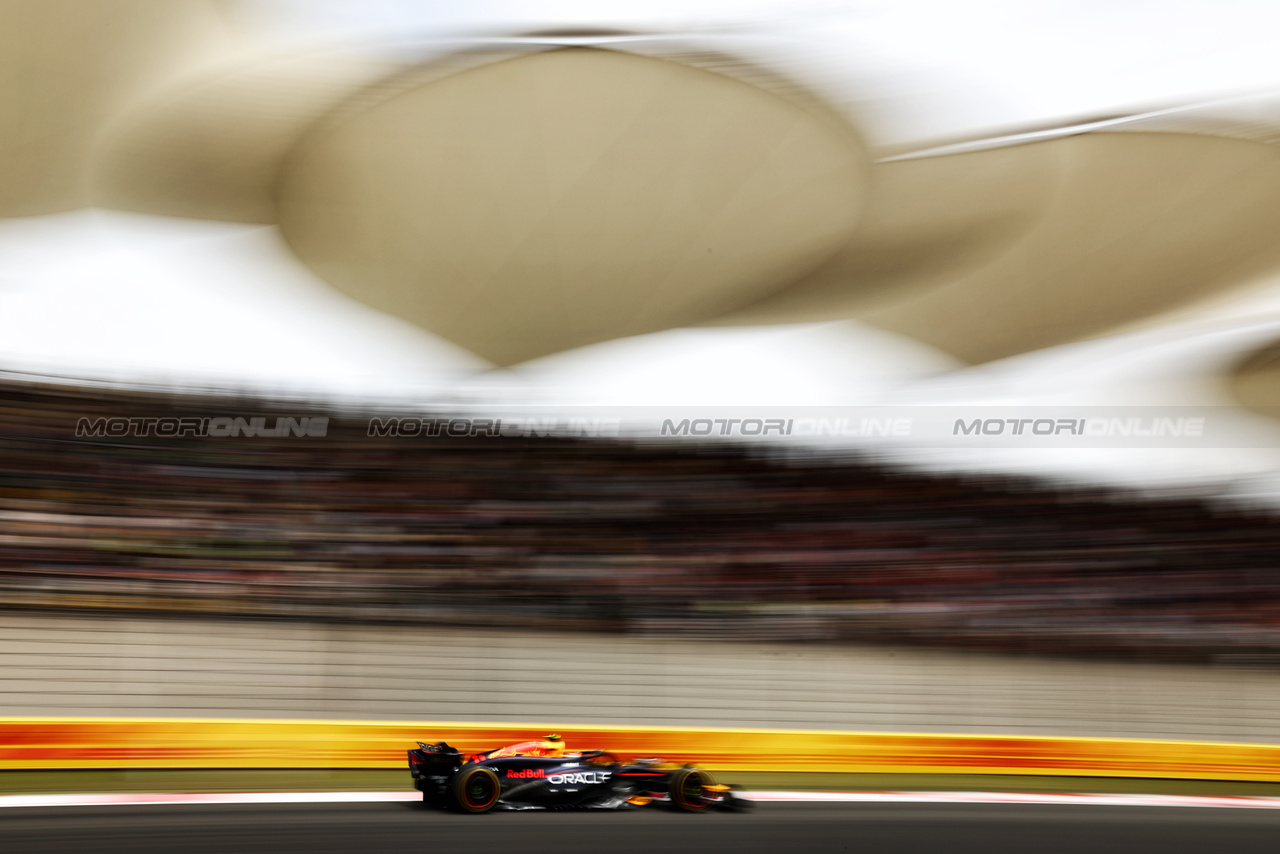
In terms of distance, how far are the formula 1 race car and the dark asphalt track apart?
90 millimetres

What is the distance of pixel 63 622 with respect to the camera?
632cm

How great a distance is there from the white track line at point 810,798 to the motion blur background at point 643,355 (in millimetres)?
869

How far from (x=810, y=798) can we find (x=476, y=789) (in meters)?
2.43

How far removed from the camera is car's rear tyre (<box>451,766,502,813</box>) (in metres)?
5.01

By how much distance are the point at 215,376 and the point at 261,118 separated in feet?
9.56

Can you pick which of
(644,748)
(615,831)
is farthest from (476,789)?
(644,748)

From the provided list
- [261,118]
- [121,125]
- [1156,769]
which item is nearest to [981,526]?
[1156,769]

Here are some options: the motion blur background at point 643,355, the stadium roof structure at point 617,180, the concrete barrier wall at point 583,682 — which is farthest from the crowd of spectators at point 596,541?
the stadium roof structure at point 617,180

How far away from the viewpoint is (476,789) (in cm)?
506

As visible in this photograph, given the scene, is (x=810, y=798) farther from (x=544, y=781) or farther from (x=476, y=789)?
(x=476, y=789)

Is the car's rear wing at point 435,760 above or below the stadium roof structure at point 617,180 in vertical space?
below

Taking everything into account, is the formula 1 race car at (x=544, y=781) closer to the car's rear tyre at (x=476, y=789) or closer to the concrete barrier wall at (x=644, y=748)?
the car's rear tyre at (x=476, y=789)

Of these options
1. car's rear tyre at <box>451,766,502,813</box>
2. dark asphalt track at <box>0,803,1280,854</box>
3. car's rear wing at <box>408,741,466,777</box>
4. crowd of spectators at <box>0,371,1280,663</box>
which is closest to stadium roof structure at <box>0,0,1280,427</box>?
crowd of spectators at <box>0,371,1280,663</box>

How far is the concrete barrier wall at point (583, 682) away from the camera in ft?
20.8
